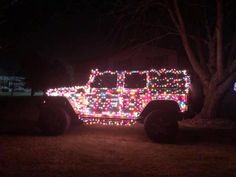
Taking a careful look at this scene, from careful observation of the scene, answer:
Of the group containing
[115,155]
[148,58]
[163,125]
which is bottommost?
[115,155]

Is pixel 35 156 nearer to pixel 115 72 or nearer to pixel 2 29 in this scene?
pixel 115 72

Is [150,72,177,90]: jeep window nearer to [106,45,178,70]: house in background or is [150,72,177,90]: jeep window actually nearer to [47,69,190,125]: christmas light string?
[47,69,190,125]: christmas light string

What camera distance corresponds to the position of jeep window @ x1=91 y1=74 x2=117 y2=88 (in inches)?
480

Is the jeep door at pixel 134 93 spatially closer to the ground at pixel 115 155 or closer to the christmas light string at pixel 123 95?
the christmas light string at pixel 123 95

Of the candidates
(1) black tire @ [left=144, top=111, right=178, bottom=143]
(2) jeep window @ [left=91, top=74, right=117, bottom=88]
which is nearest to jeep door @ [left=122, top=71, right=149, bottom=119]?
(2) jeep window @ [left=91, top=74, right=117, bottom=88]

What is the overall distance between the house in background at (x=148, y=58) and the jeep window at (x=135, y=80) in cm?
1578

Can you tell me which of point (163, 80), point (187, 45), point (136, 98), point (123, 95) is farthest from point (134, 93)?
point (187, 45)

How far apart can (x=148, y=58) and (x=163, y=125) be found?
18.0 m

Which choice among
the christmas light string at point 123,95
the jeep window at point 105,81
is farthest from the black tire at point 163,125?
the jeep window at point 105,81

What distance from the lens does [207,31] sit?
16.9 metres

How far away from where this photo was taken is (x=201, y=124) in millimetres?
15297

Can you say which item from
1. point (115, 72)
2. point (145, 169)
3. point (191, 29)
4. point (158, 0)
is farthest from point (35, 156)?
point (191, 29)

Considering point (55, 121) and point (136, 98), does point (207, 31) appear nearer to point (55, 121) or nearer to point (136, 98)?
point (136, 98)

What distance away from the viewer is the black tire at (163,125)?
11211 millimetres
